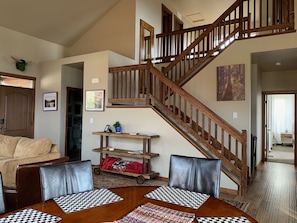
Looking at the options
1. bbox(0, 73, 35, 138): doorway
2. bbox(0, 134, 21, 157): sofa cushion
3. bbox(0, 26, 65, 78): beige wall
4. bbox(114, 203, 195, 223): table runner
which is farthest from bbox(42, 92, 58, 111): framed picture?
bbox(114, 203, 195, 223): table runner

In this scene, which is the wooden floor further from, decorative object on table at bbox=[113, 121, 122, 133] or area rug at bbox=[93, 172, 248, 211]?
decorative object on table at bbox=[113, 121, 122, 133]

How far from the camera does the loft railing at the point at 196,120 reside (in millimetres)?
3910

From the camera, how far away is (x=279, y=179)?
195 inches

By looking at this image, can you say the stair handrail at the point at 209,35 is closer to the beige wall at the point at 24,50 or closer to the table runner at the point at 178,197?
the beige wall at the point at 24,50

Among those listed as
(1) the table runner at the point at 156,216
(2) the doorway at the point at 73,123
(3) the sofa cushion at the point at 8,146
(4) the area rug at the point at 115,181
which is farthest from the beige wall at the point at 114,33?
(1) the table runner at the point at 156,216

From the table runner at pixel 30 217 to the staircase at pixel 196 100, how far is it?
3118 mm

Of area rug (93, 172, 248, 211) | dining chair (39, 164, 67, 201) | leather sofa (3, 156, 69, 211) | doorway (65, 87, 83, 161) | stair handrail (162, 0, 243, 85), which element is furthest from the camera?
doorway (65, 87, 83, 161)

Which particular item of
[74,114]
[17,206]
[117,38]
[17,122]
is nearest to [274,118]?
[117,38]

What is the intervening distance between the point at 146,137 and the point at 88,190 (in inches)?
102

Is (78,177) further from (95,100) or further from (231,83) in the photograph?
(231,83)

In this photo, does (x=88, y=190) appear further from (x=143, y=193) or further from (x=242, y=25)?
(x=242, y=25)

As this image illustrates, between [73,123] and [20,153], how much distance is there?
366cm

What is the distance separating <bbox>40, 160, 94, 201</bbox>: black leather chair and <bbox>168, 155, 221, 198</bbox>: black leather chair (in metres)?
0.76

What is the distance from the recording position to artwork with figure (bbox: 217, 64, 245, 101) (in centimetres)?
497
